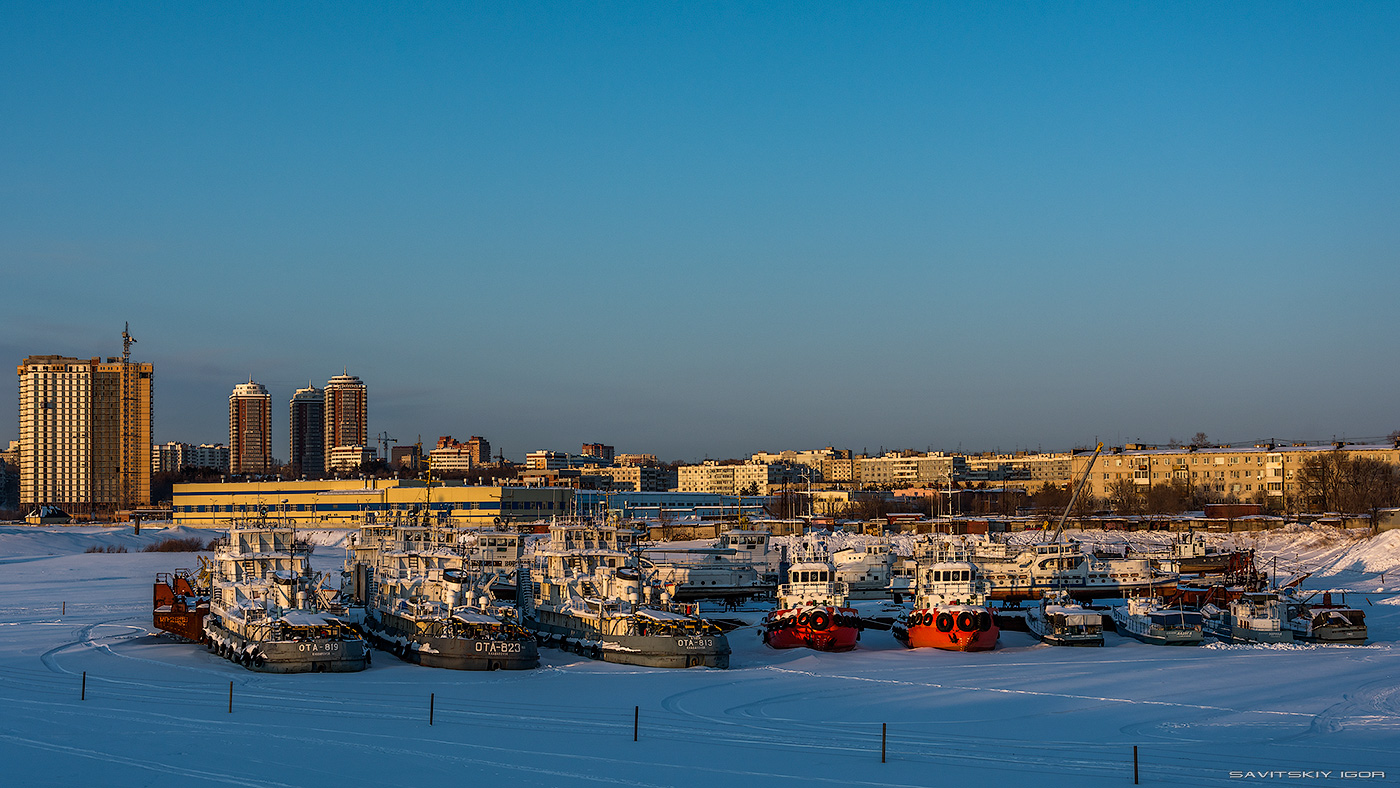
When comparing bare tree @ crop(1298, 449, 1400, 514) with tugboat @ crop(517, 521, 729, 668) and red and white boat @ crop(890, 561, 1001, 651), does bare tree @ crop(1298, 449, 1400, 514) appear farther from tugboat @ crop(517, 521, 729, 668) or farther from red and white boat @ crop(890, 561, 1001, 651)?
tugboat @ crop(517, 521, 729, 668)

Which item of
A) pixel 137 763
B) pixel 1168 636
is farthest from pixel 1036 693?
pixel 137 763

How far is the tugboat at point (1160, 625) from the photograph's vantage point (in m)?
46.3

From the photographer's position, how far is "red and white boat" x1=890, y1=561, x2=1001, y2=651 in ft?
149

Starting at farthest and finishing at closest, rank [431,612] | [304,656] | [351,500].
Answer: [351,500], [431,612], [304,656]

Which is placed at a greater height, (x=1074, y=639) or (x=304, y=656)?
(x=304, y=656)

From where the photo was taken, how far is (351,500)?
126812 mm

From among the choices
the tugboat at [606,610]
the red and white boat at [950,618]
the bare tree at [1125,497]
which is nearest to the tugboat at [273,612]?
the tugboat at [606,610]

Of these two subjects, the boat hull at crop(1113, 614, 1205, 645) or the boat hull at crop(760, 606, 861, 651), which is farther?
the boat hull at crop(1113, 614, 1205, 645)

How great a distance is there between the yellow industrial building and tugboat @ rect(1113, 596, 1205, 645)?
75509mm

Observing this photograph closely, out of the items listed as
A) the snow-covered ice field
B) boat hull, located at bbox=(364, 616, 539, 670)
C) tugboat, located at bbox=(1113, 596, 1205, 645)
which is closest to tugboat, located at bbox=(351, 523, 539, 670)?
boat hull, located at bbox=(364, 616, 539, 670)

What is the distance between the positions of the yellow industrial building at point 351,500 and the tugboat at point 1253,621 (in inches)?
3064

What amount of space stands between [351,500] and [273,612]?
296 feet

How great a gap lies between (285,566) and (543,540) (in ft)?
Answer: 39.8

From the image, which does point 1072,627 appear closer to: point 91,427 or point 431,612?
point 431,612
